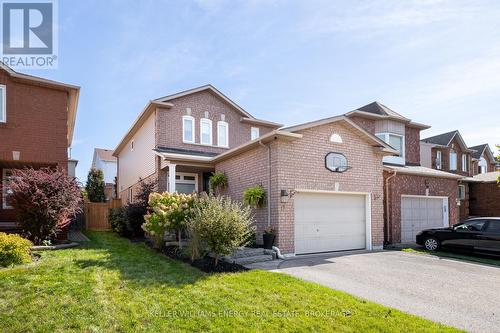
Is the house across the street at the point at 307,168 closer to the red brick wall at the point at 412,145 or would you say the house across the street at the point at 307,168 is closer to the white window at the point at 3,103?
the red brick wall at the point at 412,145

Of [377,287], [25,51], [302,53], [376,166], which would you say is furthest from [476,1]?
[25,51]

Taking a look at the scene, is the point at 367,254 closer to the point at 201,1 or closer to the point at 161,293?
the point at 161,293

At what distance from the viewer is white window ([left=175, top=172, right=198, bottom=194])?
17531 millimetres

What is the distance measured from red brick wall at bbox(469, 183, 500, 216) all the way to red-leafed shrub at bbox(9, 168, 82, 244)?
974 inches

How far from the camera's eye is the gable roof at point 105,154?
4071 cm

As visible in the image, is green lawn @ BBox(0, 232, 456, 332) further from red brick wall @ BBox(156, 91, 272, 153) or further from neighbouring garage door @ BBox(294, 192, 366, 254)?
red brick wall @ BBox(156, 91, 272, 153)

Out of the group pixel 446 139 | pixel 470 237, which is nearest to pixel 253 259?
pixel 470 237

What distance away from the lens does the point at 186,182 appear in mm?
17844

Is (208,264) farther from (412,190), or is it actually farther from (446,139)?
(446,139)

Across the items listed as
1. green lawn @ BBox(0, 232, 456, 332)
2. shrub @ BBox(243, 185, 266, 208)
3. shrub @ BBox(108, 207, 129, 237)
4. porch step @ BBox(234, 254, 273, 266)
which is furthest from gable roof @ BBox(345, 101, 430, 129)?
green lawn @ BBox(0, 232, 456, 332)

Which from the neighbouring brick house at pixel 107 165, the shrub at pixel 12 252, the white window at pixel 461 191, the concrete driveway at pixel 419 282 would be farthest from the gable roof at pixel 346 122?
the neighbouring brick house at pixel 107 165

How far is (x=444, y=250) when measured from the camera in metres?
14.3

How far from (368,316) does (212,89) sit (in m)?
15.5

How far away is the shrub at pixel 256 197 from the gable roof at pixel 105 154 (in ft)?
107
